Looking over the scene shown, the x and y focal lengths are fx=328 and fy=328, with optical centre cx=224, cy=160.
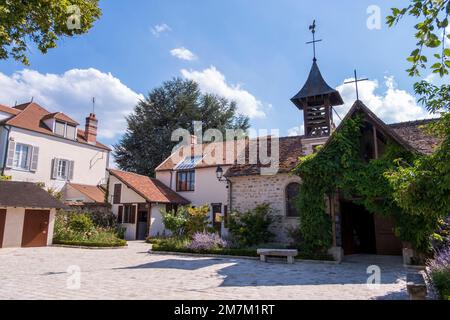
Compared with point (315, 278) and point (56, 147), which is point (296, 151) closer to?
point (315, 278)

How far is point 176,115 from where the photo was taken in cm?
3591

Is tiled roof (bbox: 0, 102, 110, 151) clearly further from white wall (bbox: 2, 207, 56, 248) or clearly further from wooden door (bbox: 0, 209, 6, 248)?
wooden door (bbox: 0, 209, 6, 248)

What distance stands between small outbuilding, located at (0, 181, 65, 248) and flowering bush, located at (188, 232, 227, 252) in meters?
8.67

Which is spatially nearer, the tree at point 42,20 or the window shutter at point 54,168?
the tree at point 42,20

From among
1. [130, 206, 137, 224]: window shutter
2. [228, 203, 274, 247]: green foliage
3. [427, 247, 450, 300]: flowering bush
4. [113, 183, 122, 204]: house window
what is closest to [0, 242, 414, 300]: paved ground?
[427, 247, 450, 300]: flowering bush

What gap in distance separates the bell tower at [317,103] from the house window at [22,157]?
61.3 ft

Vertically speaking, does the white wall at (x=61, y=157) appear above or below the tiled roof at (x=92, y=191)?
above

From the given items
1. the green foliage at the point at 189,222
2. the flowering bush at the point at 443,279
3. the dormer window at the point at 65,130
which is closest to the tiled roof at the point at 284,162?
the green foliage at the point at 189,222

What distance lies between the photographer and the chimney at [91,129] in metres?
28.5

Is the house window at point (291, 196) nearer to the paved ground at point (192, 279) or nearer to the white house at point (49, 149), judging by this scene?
the paved ground at point (192, 279)

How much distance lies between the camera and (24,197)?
17578 mm

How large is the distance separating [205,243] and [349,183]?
21.8 feet

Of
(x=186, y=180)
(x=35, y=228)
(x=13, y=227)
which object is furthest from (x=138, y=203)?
(x=13, y=227)
